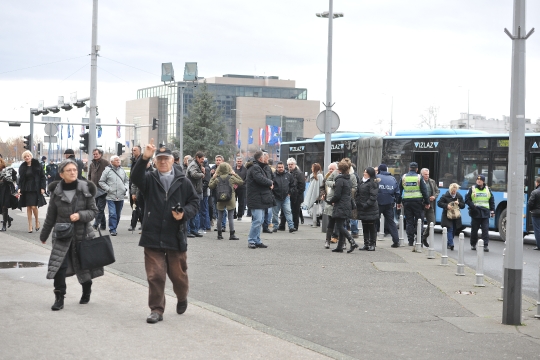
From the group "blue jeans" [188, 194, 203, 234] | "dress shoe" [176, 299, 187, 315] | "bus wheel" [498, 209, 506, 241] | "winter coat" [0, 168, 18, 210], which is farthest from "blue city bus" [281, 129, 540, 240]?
"dress shoe" [176, 299, 187, 315]

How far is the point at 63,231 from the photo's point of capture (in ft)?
28.9

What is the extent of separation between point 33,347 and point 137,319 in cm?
153

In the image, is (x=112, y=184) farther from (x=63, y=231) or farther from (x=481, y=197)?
(x=63, y=231)

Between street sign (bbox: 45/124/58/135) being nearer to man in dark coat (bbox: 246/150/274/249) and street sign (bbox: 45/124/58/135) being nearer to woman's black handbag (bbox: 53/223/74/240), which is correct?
man in dark coat (bbox: 246/150/274/249)

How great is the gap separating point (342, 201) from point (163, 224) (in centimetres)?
758

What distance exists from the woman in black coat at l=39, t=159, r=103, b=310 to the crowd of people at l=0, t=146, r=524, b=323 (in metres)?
0.01

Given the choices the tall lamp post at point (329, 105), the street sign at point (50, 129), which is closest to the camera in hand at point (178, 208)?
the tall lamp post at point (329, 105)

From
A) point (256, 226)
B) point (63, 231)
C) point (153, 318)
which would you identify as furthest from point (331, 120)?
point (153, 318)

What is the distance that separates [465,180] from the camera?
73.2ft

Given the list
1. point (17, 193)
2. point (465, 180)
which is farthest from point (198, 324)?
point (465, 180)

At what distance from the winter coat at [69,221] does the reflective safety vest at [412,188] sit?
32.0 feet

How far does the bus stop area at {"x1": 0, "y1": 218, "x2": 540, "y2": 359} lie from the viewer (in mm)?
7129

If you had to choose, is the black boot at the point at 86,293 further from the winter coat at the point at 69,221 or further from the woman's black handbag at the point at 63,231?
the woman's black handbag at the point at 63,231

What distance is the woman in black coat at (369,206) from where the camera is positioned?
16.0 meters
